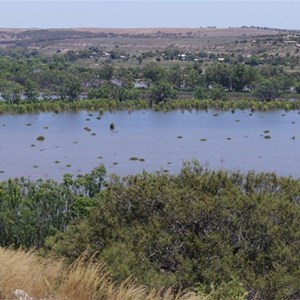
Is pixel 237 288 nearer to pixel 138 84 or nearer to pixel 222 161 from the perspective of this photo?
pixel 222 161

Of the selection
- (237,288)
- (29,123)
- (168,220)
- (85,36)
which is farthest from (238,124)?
(85,36)

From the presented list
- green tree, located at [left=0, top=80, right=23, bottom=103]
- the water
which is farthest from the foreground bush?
green tree, located at [left=0, top=80, right=23, bottom=103]

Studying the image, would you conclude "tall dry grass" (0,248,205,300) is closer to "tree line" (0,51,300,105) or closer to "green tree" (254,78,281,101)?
"tree line" (0,51,300,105)

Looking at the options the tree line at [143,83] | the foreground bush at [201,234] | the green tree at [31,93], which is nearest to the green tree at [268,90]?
the tree line at [143,83]

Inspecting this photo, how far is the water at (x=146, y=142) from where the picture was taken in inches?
1388

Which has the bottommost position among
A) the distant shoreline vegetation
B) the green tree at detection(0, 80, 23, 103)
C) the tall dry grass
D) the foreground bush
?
the distant shoreline vegetation

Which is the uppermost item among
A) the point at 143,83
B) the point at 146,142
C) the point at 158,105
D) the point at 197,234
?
the point at 197,234

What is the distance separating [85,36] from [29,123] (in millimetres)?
142821

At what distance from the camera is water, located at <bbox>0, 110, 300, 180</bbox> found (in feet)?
116

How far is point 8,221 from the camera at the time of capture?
72.7ft

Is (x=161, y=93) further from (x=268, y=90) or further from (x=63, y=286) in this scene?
(x=63, y=286)

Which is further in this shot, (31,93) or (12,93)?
(31,93)

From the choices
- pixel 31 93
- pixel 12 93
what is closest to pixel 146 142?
pixel 31 93

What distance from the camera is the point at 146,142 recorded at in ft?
147
